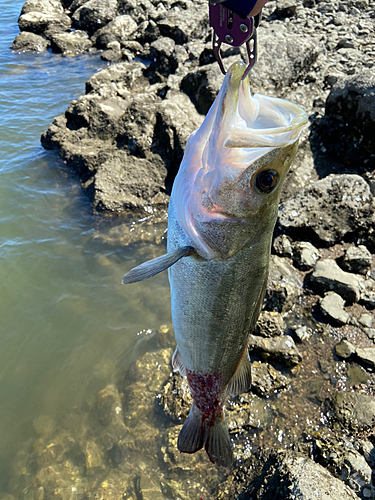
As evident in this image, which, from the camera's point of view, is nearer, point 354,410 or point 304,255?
point 354,410

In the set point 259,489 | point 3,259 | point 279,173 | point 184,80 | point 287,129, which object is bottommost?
point 3,259

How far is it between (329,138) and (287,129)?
249 inches

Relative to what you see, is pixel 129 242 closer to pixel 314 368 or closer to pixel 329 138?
pixel 314 368

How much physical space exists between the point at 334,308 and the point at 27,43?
58.1 ft

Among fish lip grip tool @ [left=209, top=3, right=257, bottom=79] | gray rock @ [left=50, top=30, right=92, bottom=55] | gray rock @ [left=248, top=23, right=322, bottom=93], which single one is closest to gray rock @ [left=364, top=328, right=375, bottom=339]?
fish lip grip tool @ [left=209, top=3, right=257, bottom=79]

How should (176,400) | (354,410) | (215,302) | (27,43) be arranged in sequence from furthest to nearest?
(27,43)
(176,400)
(354,410)
(215,302)

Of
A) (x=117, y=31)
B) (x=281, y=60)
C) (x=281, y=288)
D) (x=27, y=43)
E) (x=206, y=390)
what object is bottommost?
(x=281, y=288)

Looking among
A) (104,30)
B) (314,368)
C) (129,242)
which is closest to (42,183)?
(129,242)

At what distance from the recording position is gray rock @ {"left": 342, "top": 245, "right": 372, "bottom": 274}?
554 cm

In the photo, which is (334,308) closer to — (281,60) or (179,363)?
(179,363)

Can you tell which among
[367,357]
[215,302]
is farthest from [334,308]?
[215,302]

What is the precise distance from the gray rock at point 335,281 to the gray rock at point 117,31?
49.8 ft

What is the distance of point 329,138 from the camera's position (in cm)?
737

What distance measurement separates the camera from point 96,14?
17.1 meters
